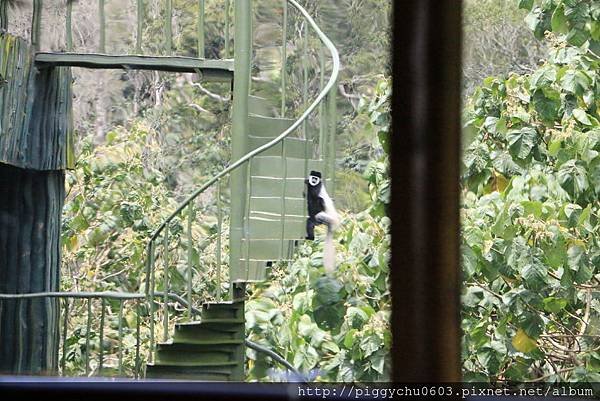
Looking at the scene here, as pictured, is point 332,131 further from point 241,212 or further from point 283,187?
point 241,212

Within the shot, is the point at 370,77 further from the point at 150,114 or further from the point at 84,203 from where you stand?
the point at 84,203

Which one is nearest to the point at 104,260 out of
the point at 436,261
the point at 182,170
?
the point at 182,170

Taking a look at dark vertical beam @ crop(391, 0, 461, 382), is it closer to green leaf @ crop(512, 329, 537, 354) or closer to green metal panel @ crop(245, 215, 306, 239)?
green leaf @ crop(512, 329, 537, 354)

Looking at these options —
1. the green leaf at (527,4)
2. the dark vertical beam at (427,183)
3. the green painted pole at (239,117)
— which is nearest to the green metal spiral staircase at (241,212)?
the green painted pole at (239,117)

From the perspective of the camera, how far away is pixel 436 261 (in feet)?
2.74

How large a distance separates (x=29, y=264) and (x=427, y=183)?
3.50 m

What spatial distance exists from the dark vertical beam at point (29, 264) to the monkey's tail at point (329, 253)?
1.11 meters

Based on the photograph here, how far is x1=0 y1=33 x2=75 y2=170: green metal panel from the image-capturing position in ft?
12.4

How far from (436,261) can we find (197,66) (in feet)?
10.2

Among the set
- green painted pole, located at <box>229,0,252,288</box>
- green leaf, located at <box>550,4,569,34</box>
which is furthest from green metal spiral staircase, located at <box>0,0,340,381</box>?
green leaf, located at <box>550,4,569,34</box>

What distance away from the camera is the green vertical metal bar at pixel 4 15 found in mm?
Result: 3747

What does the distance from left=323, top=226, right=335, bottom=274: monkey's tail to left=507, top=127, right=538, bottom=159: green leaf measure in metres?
0.89

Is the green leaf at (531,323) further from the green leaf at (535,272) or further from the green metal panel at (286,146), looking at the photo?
the green metal panel at (286,146)

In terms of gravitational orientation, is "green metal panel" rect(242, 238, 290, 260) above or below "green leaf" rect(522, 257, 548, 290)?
above
